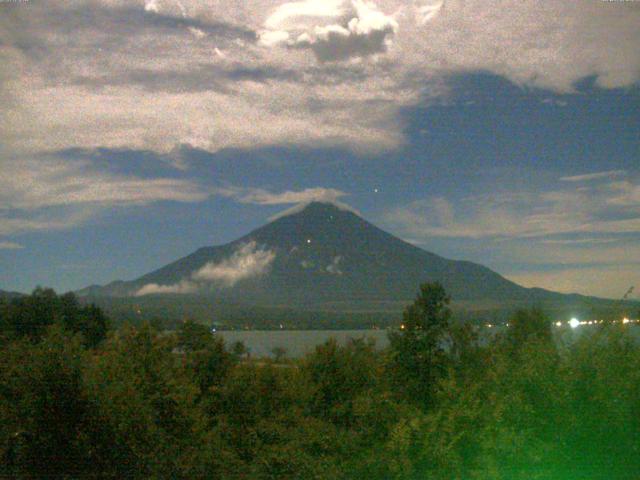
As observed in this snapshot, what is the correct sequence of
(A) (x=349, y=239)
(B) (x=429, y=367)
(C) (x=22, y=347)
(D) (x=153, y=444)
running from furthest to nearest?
1. (A) (x=349, y=239)
2. (B) (x=429, y=367)
3. (C) (x=22, y=347)
4. (D) (x=153, y=444)

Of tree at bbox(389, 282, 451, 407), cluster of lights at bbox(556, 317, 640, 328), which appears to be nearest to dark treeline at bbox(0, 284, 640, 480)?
cluster of lights at bbox(556, 317, 640, 328)

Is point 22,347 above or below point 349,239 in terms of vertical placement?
below

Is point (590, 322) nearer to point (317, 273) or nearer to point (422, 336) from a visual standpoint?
point (422, 336)

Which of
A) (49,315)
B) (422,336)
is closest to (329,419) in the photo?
(422,336)

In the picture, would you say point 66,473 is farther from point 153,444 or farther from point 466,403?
point 466,403

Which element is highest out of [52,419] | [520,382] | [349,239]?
[349,239]

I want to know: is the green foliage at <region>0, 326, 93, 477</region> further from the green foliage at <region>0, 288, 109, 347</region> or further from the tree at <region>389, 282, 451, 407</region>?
the green foliage at <region>0, 288, 109, 347</region>

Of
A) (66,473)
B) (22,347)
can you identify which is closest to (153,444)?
(66,473)
